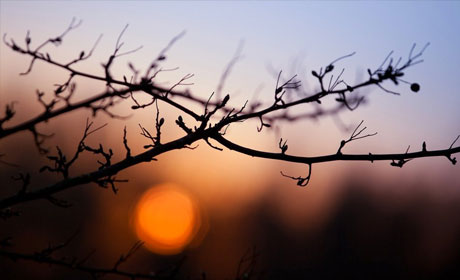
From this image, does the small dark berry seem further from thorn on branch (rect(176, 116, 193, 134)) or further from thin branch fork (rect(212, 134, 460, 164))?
thorn on branch (rect(176, 116, 193, 134))

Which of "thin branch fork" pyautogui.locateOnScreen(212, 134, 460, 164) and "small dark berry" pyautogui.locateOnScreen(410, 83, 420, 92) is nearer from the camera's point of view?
"small dark berry" pyautogui.locateOnScreen(410, 83, 420, 92)

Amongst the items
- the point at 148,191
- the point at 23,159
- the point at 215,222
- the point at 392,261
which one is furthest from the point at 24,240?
the point at 392,261

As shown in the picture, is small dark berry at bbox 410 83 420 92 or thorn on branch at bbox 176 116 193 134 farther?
thorn on branch at bbox 176 116 193 134

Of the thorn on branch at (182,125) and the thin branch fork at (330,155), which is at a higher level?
the thorn on branch at (182,125)

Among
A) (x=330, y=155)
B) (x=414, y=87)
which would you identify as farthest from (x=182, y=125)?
(x=414, y=87)

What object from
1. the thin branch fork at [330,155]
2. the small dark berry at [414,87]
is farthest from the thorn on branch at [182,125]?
the small dark berry at [414,87]

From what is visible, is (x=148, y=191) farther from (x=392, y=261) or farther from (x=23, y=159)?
(x=392, y=261)

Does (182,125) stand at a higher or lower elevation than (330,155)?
higher

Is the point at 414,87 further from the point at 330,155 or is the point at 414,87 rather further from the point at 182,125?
the point at 182,125

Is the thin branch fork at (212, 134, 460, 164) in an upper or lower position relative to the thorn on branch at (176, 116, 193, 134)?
lower

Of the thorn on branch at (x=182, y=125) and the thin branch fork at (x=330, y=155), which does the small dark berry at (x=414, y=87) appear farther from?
the thorn on branch at (x=182, y=125)

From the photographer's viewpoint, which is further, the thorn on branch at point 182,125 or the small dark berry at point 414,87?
the thorn on branch at point 182,125

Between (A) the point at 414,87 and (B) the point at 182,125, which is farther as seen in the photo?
(B) the point at 182,125

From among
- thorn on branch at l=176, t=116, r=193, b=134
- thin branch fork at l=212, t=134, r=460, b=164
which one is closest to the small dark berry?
thin branch fork at l=212, t=134, r=460, b=164
